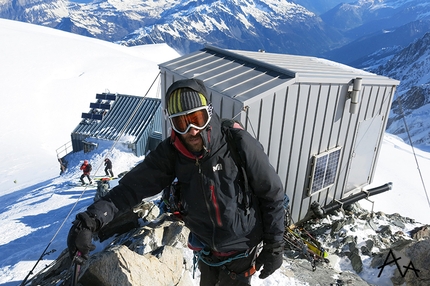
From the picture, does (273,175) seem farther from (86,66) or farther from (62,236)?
(86,66)

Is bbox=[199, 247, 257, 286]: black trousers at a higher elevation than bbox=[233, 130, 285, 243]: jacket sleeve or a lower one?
lower

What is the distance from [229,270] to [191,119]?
2052mm

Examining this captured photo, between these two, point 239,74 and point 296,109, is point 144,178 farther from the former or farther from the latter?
point 296,109

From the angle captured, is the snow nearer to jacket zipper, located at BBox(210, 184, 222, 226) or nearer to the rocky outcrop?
the rocky outcrop

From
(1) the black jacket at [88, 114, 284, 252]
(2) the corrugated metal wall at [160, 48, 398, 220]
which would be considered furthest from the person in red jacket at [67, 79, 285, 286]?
(2) the corrugated metal wall at [160, 48, 398, 220]

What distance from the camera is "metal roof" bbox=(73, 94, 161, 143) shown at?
2392 centimetres

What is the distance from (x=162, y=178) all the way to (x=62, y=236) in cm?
798

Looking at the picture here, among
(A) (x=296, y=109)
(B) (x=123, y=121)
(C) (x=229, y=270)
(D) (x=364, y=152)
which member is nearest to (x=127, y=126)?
(B) (x=123, y=121)

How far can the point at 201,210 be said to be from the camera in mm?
3240

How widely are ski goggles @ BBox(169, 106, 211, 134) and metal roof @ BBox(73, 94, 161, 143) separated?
20659 millimetres

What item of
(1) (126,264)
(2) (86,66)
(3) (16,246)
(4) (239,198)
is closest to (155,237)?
(1) (126,264)

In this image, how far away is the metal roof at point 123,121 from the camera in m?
23.9

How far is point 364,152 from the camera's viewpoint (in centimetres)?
990

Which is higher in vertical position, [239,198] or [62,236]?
[239,198]
